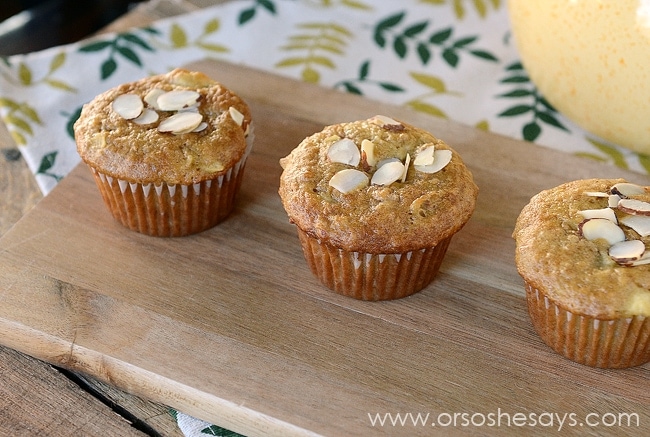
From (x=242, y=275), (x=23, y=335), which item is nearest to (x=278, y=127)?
(x=242, y=275)

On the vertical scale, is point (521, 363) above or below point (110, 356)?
below

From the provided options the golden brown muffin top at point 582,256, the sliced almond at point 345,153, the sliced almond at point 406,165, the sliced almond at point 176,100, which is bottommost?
the golden brown muffin top at point 582,256

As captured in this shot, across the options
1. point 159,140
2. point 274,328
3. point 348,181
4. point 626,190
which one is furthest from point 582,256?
point 159,140

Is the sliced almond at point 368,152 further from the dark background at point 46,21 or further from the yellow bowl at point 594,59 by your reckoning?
the dark background at point 46,21

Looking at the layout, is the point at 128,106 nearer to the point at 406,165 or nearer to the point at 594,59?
the point at 406,165

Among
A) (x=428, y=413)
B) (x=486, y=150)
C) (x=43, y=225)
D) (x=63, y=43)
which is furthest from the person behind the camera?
(x=63, y=43)

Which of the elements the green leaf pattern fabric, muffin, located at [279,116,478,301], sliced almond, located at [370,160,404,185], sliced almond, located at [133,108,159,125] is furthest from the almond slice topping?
the green leaf pattern fabric

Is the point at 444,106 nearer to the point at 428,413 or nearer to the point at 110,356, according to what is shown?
the point at 428,413

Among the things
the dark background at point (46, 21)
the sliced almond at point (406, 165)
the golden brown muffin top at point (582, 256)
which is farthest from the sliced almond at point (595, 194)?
the dark background at point (46, 21)
